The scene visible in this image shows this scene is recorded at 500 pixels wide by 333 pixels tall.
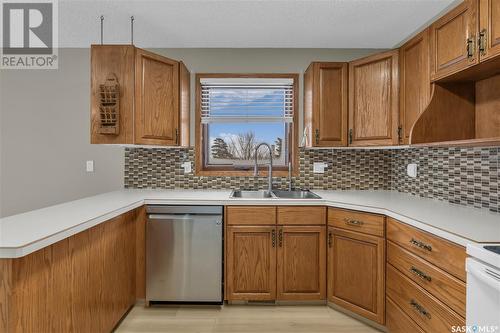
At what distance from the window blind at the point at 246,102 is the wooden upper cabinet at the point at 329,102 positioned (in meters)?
0.42

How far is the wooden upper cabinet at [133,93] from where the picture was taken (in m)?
2.35

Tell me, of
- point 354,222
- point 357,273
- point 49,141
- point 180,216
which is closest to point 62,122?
point 49,141

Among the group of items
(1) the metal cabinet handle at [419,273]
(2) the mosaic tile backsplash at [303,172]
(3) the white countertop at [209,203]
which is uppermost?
(2) the mosaic tile backsplash at [303,172]

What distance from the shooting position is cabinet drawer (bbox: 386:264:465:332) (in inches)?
54.0

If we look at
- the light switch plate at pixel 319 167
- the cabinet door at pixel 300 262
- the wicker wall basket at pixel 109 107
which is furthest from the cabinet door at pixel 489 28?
the wicker wall basket at pixel 109 107

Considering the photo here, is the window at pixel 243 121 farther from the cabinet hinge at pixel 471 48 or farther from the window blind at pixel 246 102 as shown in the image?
the cabinet hinge at pixel 471 48

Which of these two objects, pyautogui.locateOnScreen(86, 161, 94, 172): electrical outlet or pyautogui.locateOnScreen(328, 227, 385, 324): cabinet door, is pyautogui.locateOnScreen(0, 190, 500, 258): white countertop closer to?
pyautogui.locateOnScreen(328, 227, 385, 324): cabinet door

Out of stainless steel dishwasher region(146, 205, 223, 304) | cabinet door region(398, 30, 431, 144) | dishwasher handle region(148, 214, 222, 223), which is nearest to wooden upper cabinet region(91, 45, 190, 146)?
dishwasher handle region(148, 214, 222, 223)

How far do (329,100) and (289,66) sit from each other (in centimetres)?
64

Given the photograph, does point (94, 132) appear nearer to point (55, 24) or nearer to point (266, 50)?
point (55, 24)

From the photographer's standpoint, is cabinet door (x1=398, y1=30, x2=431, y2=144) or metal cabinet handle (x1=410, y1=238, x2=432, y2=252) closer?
metal cabinet handle (x1=410, y1=238, x2=432, y2=252)

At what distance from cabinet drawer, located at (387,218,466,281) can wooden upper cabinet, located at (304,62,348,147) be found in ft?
3.19

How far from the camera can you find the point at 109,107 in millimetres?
2338

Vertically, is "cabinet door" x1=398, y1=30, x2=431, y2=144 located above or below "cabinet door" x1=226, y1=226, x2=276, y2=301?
above
